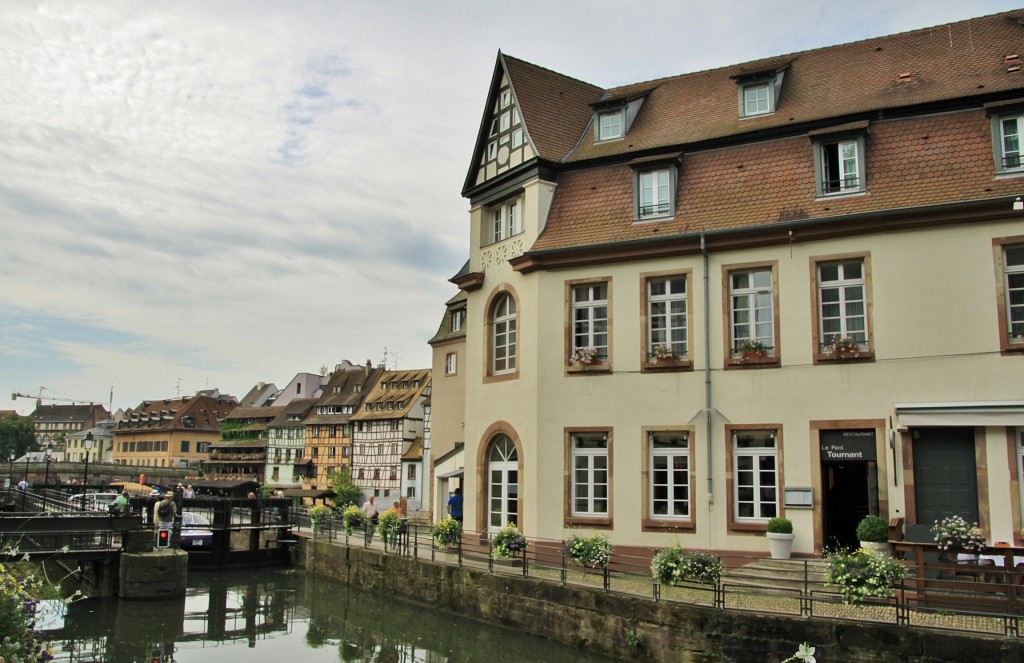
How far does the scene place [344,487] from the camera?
76438 mm

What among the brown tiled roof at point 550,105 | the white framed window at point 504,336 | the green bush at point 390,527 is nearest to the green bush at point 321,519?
the green bush at point 390,527

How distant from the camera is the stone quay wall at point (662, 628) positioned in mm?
12586

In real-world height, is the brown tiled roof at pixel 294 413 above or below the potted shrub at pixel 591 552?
above

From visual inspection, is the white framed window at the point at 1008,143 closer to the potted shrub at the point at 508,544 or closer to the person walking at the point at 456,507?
the potted shrub at the point at 508,544

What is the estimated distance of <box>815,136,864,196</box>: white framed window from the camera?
19.2m

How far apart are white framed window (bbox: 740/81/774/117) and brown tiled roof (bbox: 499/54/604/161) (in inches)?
174

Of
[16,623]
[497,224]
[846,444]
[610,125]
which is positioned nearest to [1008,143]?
[846,444]

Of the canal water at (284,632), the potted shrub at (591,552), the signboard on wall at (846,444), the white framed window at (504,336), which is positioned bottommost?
the canal water at (284,632)

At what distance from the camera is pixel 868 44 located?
22312 mm

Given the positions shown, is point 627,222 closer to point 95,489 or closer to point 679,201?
point 679,201

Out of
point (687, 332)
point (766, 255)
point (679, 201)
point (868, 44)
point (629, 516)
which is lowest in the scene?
point (629, 516)

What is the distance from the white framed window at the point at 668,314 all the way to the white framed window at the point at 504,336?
12.7 feet

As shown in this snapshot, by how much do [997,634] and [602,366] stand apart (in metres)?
10.4

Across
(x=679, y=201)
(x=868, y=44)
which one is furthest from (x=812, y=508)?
(x=868, y=44)
